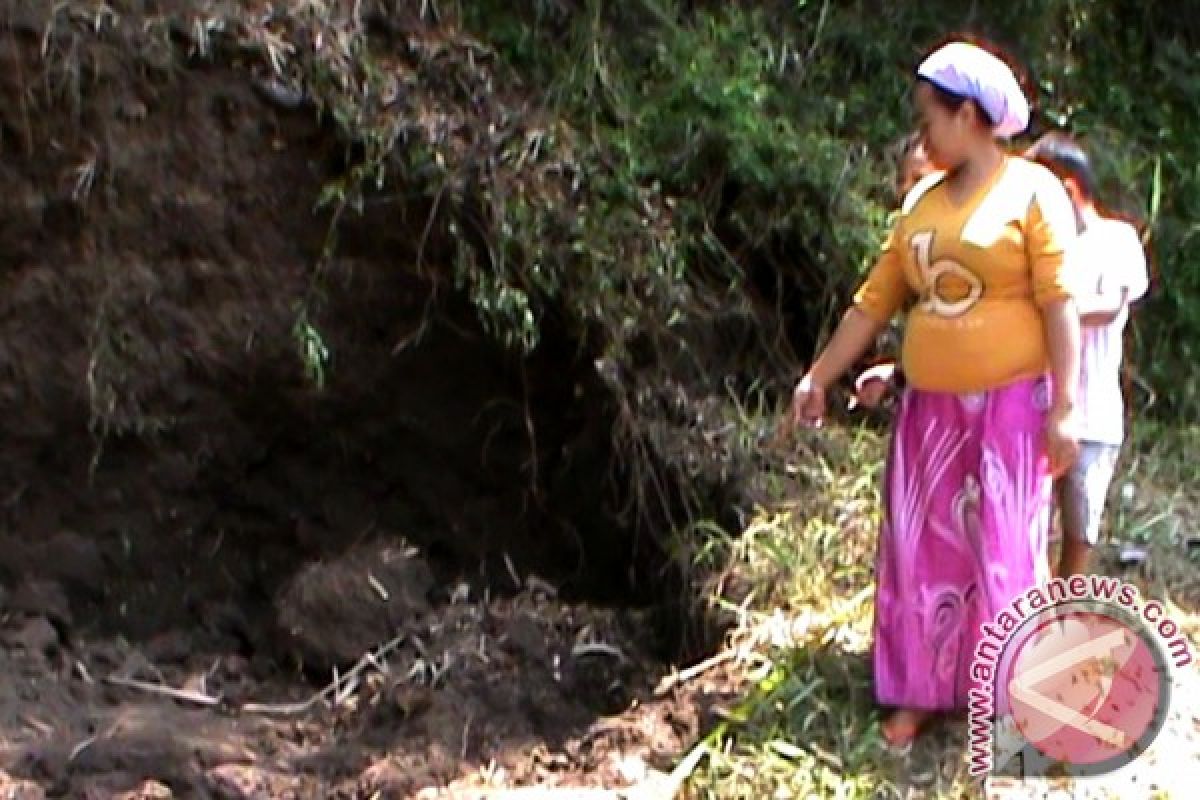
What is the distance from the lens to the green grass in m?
4.09

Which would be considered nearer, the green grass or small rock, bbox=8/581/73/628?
the green grass

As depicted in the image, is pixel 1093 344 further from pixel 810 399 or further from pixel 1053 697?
pixel 1053 697

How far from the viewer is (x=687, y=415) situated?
17.7ft

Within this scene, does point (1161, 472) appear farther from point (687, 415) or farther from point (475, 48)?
point (475, 48)

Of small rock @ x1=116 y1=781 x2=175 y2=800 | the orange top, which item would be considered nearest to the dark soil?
small rock @ x1=116 y1=781 x2=175 y2=800

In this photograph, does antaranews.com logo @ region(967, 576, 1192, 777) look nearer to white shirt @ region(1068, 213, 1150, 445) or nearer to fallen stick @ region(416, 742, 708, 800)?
white shirt @ region(1068, 213, 1150, 445)

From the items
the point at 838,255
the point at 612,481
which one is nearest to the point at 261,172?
the point at 612,481

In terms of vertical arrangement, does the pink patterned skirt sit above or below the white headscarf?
below

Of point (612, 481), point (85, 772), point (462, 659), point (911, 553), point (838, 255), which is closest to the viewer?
point (911, 553)

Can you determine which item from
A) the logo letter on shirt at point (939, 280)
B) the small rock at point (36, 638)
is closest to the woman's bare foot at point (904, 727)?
the logo letter on shirt at point (939, 280)

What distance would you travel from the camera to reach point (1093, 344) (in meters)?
4.16

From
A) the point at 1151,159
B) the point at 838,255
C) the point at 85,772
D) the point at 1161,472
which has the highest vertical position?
the point at 1151,159

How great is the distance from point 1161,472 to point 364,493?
240cm

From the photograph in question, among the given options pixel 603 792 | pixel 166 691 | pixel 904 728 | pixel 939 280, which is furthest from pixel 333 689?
pixel 939 280
